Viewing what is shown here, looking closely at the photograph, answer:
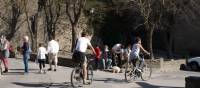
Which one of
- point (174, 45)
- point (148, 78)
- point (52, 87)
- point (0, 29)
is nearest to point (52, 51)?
point (148, 78)

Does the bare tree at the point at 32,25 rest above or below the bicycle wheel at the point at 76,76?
above

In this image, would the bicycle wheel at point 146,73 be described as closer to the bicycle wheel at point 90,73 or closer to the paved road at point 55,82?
the paved road at point 55,82

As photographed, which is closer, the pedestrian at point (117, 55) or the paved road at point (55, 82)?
the paved road at point (55, 82)

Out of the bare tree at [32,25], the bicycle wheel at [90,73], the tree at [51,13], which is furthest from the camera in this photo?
the bare tree at [32,25]

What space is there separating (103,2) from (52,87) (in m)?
32.8

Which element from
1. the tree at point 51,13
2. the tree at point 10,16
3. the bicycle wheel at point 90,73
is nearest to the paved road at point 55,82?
the bicycle wheel at point 90,73

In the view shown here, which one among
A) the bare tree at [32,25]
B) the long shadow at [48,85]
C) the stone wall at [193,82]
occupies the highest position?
the bare tree at [32,25]

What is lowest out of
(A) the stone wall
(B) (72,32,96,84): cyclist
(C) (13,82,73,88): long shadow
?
(C) (13,82,73,88): long shadow

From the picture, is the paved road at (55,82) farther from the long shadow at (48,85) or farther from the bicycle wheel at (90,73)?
the bicycle wheel at (90,73)

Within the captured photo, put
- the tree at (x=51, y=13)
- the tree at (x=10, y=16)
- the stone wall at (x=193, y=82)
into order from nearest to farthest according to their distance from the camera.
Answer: the stone wall at (x=193, y=82), the tree at (x=51, y=13), the tree at (x=10, y=16)

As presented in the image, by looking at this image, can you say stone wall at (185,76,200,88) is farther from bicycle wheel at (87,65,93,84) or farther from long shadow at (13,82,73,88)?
long shadow at (13,82,73,88)

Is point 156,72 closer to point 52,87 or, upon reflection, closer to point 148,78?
point 148,78

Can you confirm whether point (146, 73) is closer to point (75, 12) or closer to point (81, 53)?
point (81, 53)

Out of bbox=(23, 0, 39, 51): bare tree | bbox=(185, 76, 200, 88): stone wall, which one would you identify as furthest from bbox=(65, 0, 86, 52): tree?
bbox=(185, 76, 200, 88): stone wall
